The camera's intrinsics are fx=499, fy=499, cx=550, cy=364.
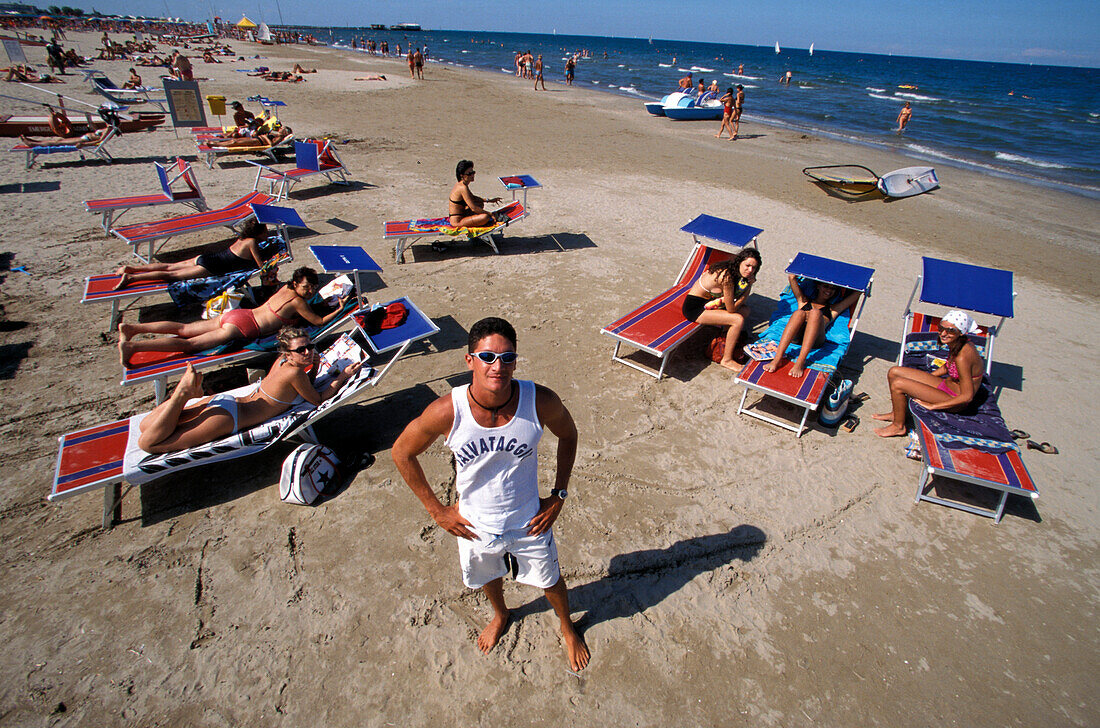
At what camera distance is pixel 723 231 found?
6.82 metres

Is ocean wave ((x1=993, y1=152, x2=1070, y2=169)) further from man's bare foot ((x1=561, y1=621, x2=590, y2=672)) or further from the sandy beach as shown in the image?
man's bare foot ((x1=561, y1=621, x2=590, y2=672))

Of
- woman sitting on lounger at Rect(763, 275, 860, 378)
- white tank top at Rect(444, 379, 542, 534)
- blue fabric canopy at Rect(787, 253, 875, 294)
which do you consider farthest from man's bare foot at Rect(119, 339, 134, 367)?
blue fabric canopy at Rect(787, 253, 875, 294)

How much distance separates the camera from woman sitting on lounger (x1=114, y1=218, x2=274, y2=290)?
20.1 ft

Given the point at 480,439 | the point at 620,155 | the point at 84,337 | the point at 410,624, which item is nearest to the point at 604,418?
the point at 410,624

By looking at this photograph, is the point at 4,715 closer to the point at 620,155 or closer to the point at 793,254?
the point at 793,254

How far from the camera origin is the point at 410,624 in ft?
10.2

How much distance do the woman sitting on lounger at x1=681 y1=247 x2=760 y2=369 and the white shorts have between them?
3.90 meters

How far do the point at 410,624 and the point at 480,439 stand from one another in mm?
1676

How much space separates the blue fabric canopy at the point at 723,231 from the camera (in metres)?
6.59

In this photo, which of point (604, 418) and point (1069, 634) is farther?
point (604, 418)

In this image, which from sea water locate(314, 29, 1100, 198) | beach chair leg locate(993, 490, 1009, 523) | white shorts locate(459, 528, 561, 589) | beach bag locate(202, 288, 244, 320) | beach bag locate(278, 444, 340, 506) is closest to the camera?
white shorts locate(459, 528, 561, 589)

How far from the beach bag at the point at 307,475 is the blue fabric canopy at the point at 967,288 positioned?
6135mm

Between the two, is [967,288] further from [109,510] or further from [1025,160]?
[1025,160]

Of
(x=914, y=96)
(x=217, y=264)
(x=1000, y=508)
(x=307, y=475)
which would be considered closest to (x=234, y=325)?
(x=307, y=475)
